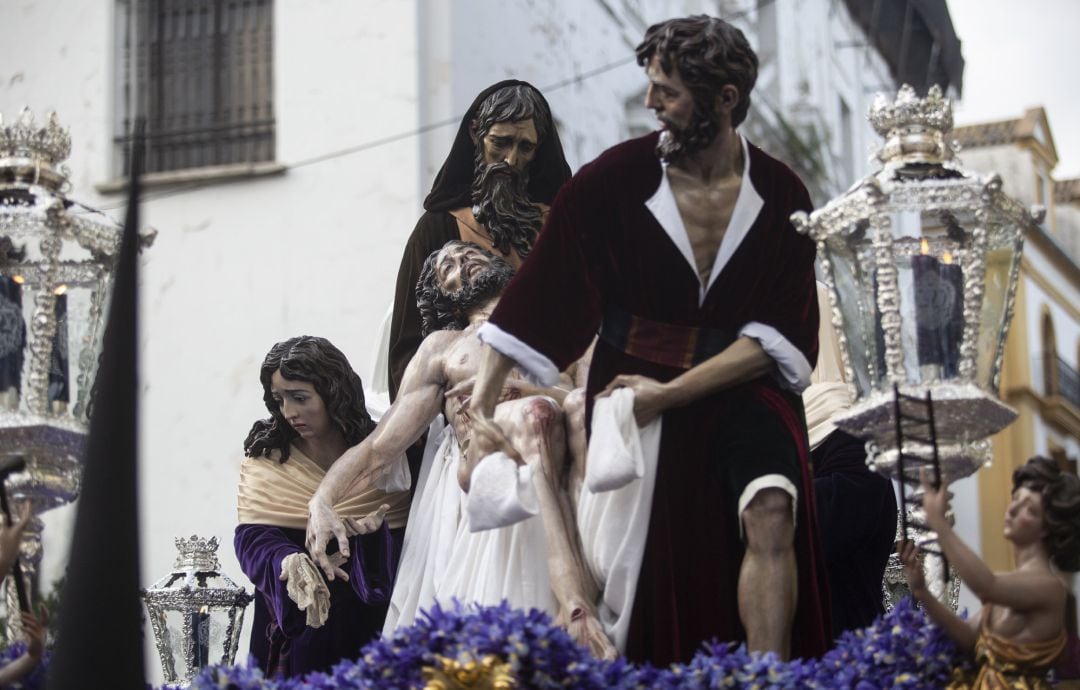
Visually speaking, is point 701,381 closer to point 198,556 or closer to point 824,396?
point 824,396

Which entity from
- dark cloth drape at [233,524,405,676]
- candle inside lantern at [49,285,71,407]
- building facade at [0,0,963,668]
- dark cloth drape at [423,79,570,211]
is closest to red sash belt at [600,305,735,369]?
dark cloth drape at [233,524,405,676]

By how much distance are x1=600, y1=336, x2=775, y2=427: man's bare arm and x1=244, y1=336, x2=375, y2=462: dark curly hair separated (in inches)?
67.1

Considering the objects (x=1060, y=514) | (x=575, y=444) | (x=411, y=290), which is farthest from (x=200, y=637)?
(x=1060, y=514)

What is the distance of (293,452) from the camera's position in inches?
344

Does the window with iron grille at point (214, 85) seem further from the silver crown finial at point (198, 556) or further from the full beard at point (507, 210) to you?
the full beard at point (507, 210)

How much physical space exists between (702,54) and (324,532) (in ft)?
6.94

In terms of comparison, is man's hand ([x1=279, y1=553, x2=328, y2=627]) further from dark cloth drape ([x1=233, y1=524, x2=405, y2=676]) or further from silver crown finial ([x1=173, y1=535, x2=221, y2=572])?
silver crown finial ([x1=173, y1=535, x2=221, y2=572])

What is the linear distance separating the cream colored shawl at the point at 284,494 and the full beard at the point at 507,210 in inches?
38.0

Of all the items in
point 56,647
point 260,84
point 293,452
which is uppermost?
point 260,84

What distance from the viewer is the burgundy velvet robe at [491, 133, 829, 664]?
7.07 metres

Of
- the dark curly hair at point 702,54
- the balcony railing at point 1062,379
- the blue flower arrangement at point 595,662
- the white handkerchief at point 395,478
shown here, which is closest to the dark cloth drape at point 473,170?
the white handkerchief at point 395,478

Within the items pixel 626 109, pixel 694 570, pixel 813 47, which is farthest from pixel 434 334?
pixel 813 47

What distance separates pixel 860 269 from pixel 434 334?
5.44 feet

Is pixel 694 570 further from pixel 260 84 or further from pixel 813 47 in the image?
pixel 813 47
